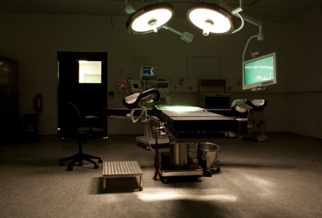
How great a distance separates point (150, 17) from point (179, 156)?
4.66 ft

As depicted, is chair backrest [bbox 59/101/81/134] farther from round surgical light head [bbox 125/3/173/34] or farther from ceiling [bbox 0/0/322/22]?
ceiling [bbox 0/0/322/22]

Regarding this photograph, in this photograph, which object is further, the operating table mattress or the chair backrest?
the chair backrest

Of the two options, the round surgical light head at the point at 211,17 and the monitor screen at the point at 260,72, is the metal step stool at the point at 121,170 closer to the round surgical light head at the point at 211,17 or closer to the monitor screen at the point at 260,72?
Result: the round surgical light head at the point at 211,17

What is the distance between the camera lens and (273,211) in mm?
1987

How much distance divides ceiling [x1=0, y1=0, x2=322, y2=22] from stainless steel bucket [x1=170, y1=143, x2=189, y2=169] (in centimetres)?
374

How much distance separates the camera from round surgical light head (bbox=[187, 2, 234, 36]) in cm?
Result: 199

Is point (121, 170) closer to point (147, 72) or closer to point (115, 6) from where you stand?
point (147, 72)

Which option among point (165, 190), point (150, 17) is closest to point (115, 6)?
point (150, 17)

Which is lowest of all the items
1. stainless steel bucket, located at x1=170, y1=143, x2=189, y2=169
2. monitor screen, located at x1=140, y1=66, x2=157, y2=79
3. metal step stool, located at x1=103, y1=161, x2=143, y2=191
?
metal step stool, located at x1=103, y1=161, x2=143, y2=191

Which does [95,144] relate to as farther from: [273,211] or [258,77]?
[273,211]

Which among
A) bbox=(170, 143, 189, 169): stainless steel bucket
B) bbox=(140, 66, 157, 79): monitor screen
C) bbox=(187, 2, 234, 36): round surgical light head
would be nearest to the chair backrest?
bbox=(170, 143, 189, 169): stainless steel bucket

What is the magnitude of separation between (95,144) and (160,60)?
2.59 m

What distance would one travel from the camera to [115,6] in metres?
5.50

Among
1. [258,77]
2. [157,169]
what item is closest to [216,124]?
[157,169]
